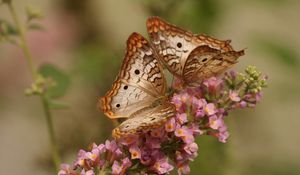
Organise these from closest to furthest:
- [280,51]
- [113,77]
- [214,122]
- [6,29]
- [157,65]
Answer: [214,122], [157,65], [6,29], [113,77], [280,51]

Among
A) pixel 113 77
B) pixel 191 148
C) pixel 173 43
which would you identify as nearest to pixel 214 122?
pixel 191 148

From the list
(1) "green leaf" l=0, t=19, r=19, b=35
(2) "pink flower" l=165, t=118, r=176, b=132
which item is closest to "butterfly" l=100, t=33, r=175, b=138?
(2) "pink flower" l=165, t=118, r=176, b=132

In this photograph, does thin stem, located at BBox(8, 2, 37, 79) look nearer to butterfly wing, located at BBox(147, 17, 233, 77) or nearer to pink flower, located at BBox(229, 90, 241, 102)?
butterfly wing, located at BBox(147, 17, 233, 77)

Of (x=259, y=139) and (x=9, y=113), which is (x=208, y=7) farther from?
(x=9, y=113)

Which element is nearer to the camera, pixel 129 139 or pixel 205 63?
pixel 129 139

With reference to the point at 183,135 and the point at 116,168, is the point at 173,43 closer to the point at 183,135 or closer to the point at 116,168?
the point at 183,135

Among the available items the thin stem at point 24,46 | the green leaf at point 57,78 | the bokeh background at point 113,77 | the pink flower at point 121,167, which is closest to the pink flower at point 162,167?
the pink flower at point 121,167
